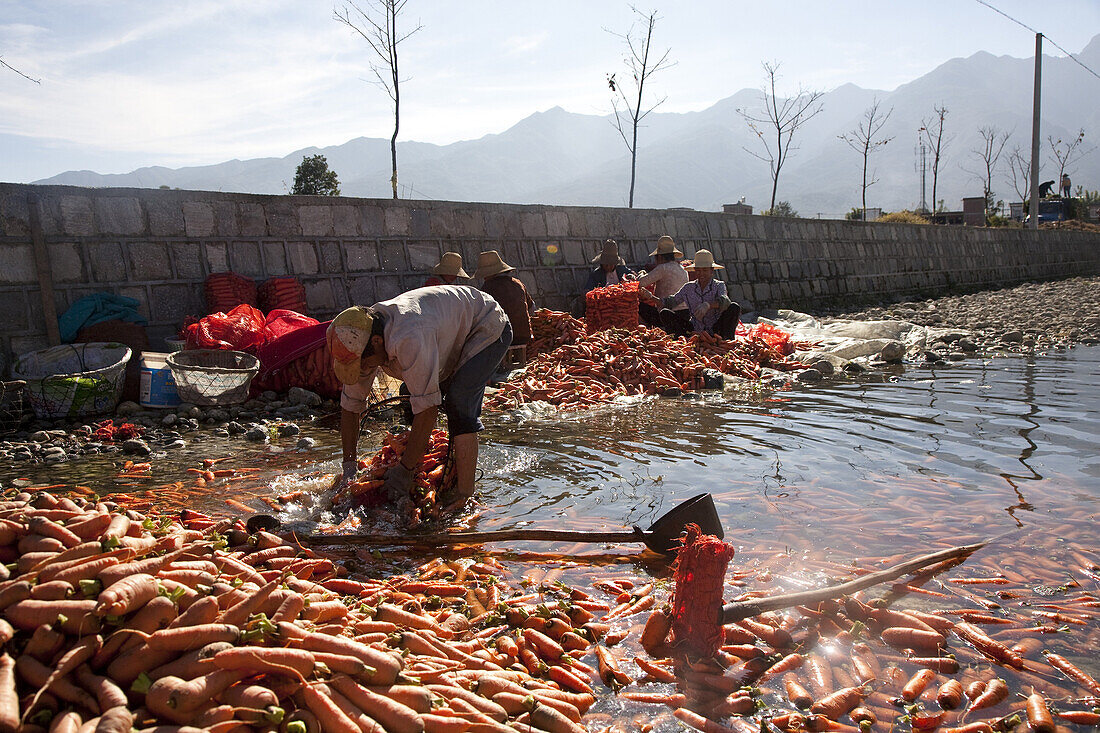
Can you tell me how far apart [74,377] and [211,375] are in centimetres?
111

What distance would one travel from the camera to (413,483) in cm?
434

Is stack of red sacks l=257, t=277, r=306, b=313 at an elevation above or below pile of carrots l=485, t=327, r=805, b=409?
above

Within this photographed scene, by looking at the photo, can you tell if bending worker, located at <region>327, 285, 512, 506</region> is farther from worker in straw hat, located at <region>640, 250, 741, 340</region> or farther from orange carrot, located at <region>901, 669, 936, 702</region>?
worker in straw hat, located at <region>640, 250, 741, 340</region>

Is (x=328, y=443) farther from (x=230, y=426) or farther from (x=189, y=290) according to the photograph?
(x=189, y=290)

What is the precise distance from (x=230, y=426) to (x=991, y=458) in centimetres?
624

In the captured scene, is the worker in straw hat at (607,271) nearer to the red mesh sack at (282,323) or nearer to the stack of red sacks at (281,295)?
the stack of red sacks at (281,295)

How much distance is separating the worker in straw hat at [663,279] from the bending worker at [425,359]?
6.41 meters

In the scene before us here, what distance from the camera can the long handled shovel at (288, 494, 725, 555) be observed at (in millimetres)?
3584

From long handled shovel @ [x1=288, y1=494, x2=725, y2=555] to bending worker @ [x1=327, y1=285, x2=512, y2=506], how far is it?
0.45m

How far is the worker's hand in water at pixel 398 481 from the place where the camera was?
4.25 meters

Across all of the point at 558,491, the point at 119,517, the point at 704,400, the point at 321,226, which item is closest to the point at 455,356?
the point at 558,491

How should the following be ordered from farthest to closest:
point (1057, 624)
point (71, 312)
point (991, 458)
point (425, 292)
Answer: point (71, 312)
point (991, 458)
point (425, 292)
point (1057, 624)

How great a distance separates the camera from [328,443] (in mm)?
6180

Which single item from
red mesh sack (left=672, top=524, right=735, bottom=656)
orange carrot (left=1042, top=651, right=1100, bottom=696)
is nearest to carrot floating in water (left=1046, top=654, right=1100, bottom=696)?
orange carrot (left=1042, top=651, right=1100, bottom=696)
